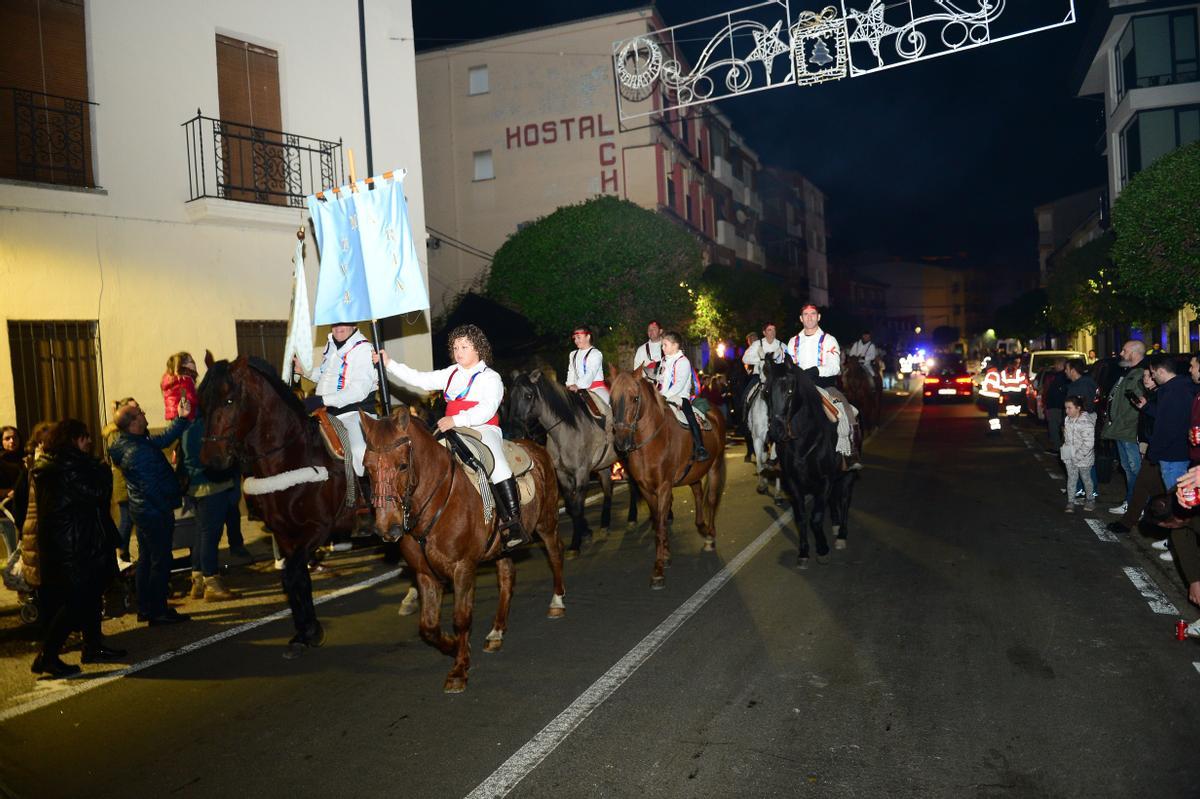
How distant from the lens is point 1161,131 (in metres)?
30.9

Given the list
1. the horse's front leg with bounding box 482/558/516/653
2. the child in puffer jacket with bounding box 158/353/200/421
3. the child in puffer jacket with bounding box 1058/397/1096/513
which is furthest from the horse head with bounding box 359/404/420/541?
the child in puffer jacket with bounding box 1058/397/1096/513

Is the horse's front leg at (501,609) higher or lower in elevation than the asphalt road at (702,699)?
higher

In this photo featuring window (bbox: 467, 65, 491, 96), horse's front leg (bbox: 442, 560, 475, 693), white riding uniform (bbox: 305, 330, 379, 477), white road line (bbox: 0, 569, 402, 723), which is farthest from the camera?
window (bbox: 467, 65, 491, 96)

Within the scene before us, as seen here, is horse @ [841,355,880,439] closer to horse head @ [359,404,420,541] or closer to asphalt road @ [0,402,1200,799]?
asphalt road @ [0,402,1200,799]

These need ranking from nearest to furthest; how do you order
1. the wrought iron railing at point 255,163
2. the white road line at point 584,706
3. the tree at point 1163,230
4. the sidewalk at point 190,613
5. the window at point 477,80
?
the white road line at point 584,706
the sidewalk at point 190,613
the wrought iron railing at point 255,163
the tree at point 1163,230
the window at point 477,80

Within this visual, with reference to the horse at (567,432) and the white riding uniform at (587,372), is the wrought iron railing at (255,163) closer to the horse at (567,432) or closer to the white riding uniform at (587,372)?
the white riding uniform at (587,372)

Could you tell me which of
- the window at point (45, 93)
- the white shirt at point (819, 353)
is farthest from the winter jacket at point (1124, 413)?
the window at point (45, 93)

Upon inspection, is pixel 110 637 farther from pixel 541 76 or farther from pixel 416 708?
pixel 541 76

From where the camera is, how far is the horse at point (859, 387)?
59.6 feet

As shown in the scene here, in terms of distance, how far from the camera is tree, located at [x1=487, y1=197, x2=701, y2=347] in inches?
972

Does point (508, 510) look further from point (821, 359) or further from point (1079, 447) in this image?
→ point (1079, 447)

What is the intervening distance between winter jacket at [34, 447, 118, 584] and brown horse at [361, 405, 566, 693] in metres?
2.63

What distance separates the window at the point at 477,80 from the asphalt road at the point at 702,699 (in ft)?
99.6

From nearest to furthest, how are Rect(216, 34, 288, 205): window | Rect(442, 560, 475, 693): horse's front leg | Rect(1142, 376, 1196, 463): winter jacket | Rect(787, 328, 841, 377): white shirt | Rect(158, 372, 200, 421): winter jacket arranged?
1. Rect(442, 560, 475, 693): horse's front leg
2. Rect(1142, 376, 1196, 463): winter jacket
3. Rect(158, 372, 200, 421): winter jacket
4. Rect(787, 328, 841, 377): white shirt
5. Rect(216, 34, 288, 205): window
